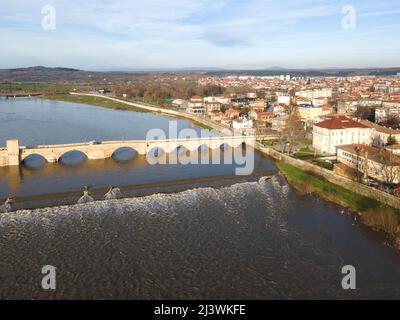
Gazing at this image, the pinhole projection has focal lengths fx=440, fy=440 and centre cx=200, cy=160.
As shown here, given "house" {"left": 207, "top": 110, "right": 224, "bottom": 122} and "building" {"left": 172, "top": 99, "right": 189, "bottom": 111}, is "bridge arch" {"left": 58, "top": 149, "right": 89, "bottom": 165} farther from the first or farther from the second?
"building" {"left": 172, "top": 99, "right": 189, "bottom": 111}

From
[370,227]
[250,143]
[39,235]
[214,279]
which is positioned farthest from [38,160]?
[370,227]

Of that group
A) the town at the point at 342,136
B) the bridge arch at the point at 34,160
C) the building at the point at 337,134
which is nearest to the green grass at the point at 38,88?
the town at the point at 342,136

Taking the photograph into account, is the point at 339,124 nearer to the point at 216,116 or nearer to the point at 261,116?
the point at 261,116

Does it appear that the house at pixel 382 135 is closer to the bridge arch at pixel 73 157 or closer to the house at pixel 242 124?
the house at pixel 242 124

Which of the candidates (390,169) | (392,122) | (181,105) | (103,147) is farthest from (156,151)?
(181,105)

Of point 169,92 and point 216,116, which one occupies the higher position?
point 169,92

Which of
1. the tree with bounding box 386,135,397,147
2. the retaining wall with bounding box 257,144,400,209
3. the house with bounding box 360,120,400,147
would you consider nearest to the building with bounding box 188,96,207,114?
the house with bounding box 360,120,400,147
